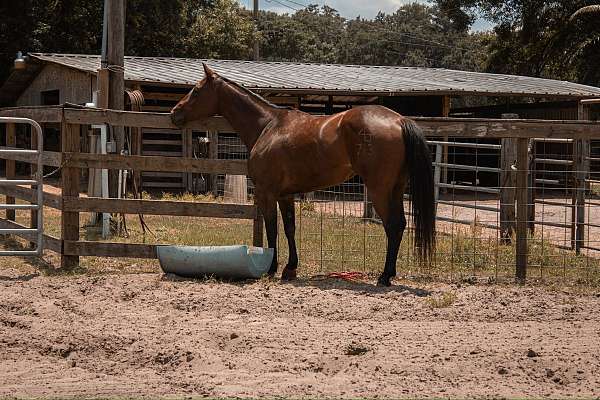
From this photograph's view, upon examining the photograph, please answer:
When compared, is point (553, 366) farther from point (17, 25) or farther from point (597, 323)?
point (17, 25)

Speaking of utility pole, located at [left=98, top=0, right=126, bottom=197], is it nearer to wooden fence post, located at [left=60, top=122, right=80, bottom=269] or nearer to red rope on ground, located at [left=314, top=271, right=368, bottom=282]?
wooden fence post, located at [left=60, top=122, right=80, bottom=269]

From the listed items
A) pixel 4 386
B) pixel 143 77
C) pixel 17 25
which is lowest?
pixel 4 386

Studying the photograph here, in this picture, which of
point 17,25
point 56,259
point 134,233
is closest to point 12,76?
point 17,25

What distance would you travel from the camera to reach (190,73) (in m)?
21.9

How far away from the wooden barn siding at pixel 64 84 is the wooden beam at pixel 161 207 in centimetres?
1263

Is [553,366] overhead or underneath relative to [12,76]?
underneath

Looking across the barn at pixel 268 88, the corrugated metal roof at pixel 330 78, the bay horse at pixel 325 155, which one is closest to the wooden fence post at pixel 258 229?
the bay horse at pixel 325 155

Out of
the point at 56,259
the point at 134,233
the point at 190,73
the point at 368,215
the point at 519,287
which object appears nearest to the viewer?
the point at 519,287

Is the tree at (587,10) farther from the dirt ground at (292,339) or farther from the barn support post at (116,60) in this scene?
the dirt ground at (292,339)

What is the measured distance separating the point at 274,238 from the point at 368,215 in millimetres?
5830

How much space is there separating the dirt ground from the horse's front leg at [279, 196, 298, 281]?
0.28m

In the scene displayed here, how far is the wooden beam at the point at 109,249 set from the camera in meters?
8.63

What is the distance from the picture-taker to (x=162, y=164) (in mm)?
8711

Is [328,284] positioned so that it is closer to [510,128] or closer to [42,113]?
[510,128]
